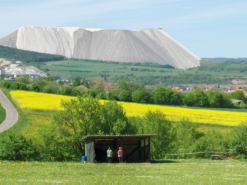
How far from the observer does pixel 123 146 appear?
4738 centimetres

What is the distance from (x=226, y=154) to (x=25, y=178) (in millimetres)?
30082

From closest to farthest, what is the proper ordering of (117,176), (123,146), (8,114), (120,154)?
(117,176) < (120,154) < (123,146) < (8,114)

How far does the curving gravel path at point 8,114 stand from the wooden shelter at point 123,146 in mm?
28128

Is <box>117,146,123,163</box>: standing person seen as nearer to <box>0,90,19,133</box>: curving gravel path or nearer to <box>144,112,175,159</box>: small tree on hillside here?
<box>144,112,175,159</box>: small tree on hillside

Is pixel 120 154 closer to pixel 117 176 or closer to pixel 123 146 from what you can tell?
pixel 123 146

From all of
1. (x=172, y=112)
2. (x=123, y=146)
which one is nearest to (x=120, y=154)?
(x=123, y=146)

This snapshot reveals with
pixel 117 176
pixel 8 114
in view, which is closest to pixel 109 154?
pixel 117 176

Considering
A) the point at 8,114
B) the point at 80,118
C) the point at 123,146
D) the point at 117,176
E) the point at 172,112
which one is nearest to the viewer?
the point at 117,176

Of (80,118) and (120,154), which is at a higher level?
(80,118)

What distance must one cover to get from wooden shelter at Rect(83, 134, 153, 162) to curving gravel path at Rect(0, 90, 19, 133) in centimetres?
2813

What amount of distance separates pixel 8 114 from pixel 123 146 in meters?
47.9

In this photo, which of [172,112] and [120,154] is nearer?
[120,154]

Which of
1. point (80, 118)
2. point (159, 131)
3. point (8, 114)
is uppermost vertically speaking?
point (80, 118)

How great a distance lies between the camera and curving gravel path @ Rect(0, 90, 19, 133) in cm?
8018
